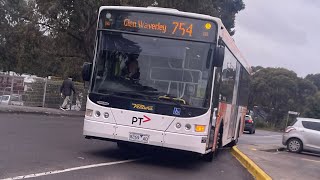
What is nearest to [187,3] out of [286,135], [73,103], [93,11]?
[93,11]

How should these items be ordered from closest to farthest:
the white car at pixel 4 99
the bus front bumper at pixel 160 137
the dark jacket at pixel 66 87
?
the bus front bumper at pixel 160 137 < the white car at pixel 4 99 < the dark jacket at pixel 66 87

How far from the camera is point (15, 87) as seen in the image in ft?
79.7

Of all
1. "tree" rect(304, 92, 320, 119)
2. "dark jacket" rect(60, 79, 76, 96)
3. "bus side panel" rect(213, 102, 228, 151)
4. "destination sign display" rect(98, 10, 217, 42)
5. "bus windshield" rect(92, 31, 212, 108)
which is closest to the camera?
"bus windshield" rect(92, 31, 212, 108)

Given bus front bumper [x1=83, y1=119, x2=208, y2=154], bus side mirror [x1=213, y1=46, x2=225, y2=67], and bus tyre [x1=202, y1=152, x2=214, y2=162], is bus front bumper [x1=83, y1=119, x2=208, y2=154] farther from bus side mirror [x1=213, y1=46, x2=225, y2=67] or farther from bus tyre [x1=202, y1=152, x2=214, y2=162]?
bus tyre [x1=202, y1=152, x2=214, y2=162]

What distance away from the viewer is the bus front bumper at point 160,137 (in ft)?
36.2

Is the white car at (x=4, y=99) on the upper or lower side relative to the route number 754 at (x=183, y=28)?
lower

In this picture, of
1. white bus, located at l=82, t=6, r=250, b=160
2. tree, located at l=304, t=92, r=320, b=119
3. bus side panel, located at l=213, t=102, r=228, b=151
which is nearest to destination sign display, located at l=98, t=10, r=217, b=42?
white bus, located at l=82, t=6, r=250, b=160

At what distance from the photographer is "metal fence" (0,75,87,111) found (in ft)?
79.0

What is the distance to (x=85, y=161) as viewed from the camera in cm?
1071

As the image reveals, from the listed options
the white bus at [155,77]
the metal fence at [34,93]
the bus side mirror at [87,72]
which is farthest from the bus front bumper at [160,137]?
the metal fence at [34,93]

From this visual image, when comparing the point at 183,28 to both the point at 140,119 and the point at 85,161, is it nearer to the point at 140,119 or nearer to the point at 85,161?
the point at 140,119

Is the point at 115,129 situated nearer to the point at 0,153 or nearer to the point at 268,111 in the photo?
the point at 0,153

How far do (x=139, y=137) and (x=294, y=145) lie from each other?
13197mm

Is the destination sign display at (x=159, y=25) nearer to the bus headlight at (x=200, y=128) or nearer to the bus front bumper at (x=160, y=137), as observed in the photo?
the bus headlight at (x=200, y=128)
